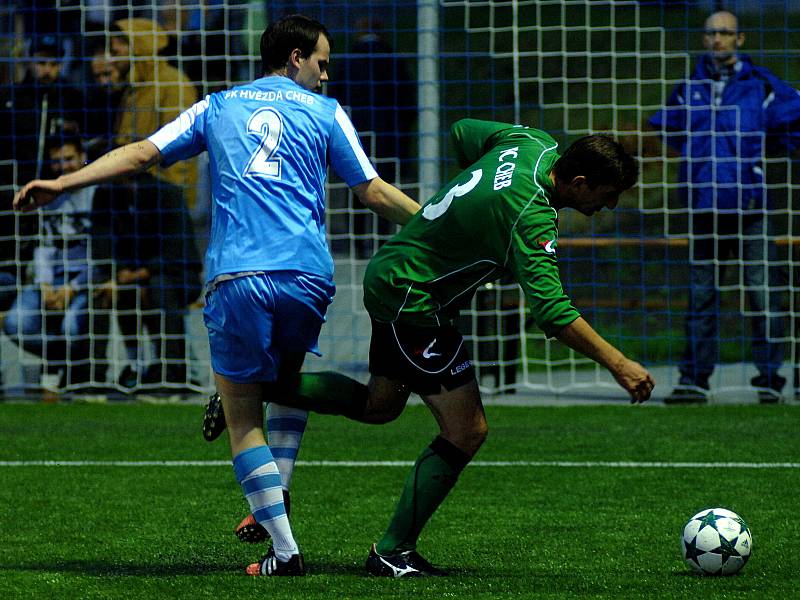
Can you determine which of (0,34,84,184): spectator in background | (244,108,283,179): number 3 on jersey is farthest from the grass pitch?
(0,34,84,184): spectator in background

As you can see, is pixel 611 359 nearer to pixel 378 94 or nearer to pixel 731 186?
pixel 731 186

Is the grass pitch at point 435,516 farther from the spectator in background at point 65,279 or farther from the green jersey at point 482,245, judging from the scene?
the spectator in background at point 65,279

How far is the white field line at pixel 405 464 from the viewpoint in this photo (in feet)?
24.1

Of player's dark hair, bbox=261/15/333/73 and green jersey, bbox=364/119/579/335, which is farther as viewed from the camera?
player's dark hair, bbox=261/15/333/73

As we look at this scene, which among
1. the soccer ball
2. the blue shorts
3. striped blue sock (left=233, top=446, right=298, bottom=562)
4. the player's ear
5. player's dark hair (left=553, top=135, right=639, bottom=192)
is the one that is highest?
the player's ear

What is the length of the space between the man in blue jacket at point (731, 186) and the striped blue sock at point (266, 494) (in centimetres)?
608

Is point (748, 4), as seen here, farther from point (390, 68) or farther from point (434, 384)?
point (434, 384)

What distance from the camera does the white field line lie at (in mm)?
7340

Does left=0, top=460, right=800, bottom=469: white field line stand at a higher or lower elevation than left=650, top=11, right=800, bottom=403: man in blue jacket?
lower

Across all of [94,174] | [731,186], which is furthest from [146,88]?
[94,174]

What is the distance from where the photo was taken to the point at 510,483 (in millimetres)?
6855

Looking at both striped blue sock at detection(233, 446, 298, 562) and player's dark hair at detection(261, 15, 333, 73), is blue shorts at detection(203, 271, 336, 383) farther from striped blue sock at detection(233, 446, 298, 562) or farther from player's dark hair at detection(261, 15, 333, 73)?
player's dark hair at detection(261, 15, 333, 73)

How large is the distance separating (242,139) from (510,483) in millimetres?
2779

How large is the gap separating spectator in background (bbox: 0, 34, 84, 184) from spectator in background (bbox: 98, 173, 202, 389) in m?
0.68
